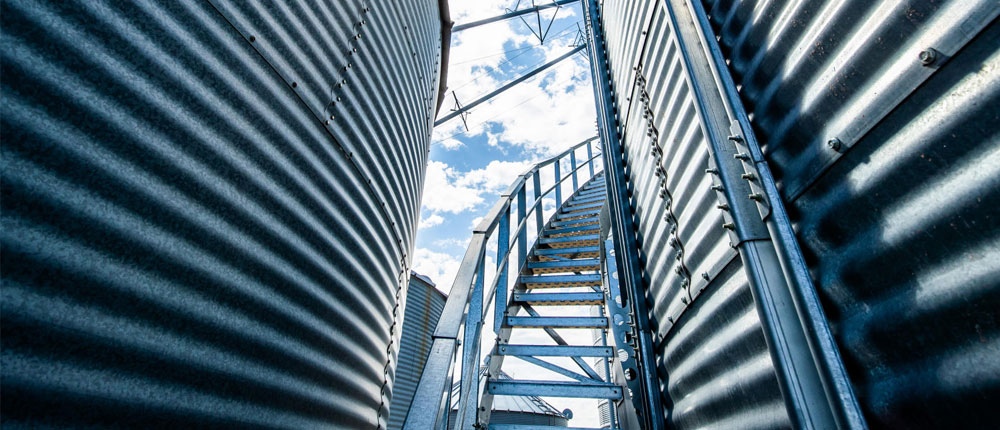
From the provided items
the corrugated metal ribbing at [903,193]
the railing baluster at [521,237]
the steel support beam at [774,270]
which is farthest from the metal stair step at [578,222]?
the corrugated metal ribbing at [903,193]

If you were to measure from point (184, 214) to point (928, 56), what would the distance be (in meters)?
2.03

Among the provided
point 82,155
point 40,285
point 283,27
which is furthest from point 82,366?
point 283,27

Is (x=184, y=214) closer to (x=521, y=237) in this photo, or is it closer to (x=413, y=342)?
(x=521, y=237)

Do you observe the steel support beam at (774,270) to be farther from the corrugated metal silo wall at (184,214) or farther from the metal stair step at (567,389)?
the metal stair step at (567,389)

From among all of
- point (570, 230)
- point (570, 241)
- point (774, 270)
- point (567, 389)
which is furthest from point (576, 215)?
point (774, 270)

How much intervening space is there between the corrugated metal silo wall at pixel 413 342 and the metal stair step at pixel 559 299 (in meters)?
5.11

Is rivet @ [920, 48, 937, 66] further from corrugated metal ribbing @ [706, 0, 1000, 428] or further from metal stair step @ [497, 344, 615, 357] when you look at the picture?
metal stair step @ [497, 344, 615, 357]

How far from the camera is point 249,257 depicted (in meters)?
1.69

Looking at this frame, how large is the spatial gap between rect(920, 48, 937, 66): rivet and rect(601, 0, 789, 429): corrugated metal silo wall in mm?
910

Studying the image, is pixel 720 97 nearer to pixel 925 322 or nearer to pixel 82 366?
pixel 925 322

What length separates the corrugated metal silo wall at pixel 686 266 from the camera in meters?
1.77

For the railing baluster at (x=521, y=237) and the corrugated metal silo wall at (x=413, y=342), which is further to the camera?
the corrugated metal silo wall at (x=413, y=342)

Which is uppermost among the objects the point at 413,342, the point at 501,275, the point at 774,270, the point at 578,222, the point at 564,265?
the point at 578,222

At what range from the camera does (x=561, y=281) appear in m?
5.22
